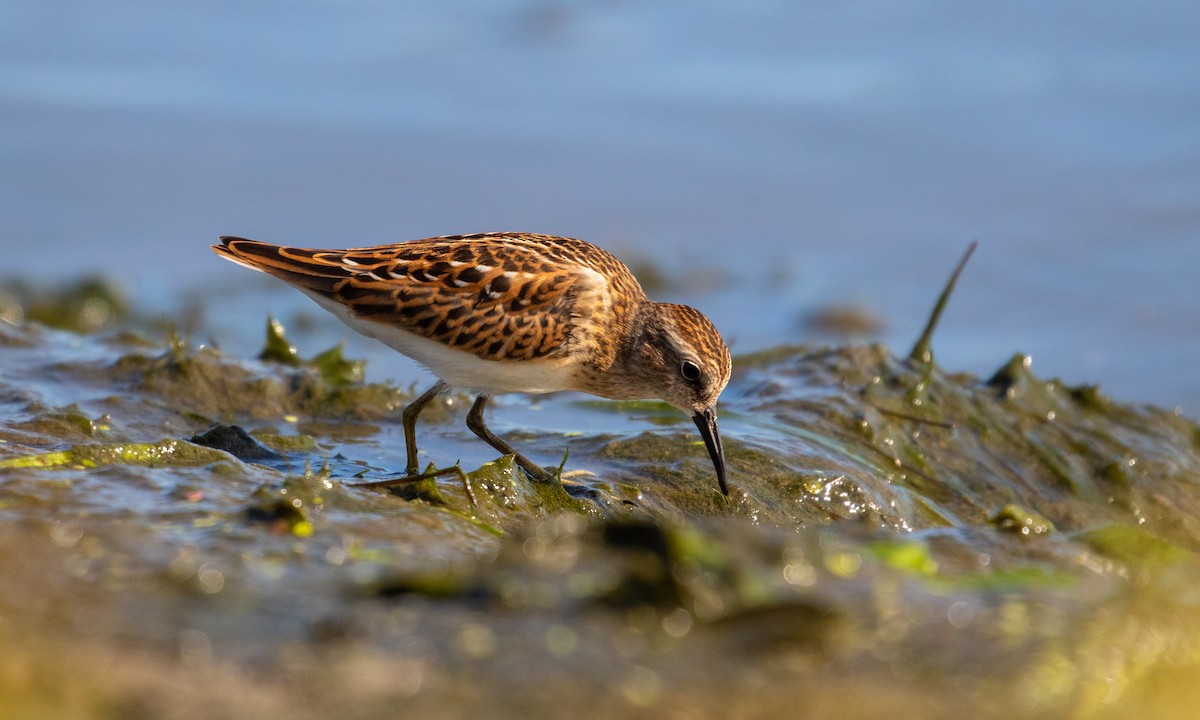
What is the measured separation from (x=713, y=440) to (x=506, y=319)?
106 centimetres

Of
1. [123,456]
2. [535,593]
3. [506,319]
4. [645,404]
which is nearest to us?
[535,593]

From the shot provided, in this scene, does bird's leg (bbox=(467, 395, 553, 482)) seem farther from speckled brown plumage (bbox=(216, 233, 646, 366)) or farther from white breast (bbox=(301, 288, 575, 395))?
speckled brown plumage (bbox=(216, 233, 646, 366))

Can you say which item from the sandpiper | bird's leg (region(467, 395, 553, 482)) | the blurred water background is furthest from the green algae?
the blurred water background

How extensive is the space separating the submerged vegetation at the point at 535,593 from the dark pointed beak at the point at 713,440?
0.11m

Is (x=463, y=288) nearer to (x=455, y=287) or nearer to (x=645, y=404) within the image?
(x=455, y=287)

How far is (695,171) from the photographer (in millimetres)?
11867

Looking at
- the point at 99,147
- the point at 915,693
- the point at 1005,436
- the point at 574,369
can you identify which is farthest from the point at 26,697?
the point at 99,147

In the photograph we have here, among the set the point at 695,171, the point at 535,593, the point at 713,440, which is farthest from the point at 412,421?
→ the point at 695,171

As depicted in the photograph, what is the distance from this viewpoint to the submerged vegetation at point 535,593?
9.96 feet

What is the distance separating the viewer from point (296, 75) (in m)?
12.3

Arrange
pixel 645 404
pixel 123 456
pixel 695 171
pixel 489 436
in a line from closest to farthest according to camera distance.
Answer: pixel 123 456, pixel 489 436, pixel 645 404, pixel 695 171

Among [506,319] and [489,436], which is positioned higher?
[506,319]

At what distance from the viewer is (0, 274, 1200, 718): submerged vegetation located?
3.04 meters

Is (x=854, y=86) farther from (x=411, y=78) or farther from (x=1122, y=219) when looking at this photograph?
(x=411, y=78)
